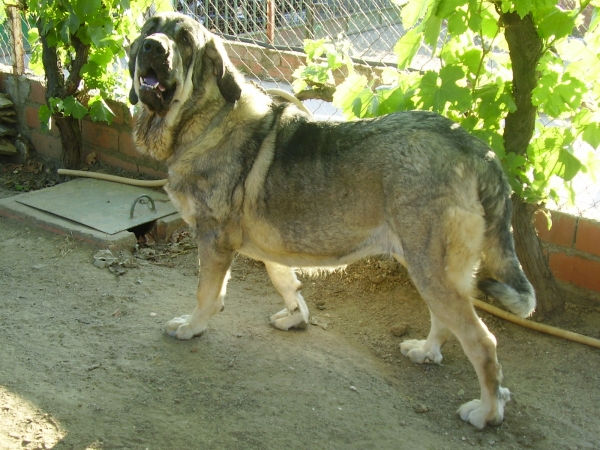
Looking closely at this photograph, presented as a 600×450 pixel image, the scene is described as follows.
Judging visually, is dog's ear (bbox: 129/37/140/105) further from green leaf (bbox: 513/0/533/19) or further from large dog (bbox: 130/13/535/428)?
green leaf (bbox: 513/0/533/19)

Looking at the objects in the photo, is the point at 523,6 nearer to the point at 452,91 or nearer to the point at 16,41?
the point at 452,91

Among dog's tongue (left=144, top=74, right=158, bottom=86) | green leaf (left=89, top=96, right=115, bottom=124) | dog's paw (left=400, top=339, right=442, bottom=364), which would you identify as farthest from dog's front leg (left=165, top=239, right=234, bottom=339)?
green leaf (left=89, top=96, right=115, bottom=124)

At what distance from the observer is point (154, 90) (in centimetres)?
371

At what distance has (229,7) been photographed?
9.73 m

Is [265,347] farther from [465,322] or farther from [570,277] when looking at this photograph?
[570,277]

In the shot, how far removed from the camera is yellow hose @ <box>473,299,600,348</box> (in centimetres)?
423

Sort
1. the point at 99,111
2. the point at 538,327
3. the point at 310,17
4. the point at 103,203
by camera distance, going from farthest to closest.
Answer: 1. the point at 310,17
2. the point at 99,111
3. the point at 103,203
4. the point at 538,327

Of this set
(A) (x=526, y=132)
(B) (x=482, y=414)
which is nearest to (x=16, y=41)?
(A) (x=526, y=132)

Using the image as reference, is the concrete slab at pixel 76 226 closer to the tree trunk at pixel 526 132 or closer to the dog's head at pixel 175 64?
the dog's head at pixel 175 64

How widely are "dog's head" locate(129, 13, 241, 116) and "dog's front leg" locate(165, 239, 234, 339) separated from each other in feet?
2.89

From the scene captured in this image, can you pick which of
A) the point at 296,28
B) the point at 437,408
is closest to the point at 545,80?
the point at 437,408

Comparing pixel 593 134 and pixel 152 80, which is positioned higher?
pixel 152 80

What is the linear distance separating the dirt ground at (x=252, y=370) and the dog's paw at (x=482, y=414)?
5 cm

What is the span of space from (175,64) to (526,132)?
89.7 inches
